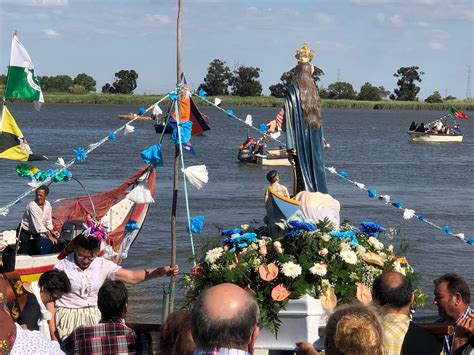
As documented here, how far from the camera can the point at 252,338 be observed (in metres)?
3.90

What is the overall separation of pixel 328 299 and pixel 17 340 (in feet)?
10.1

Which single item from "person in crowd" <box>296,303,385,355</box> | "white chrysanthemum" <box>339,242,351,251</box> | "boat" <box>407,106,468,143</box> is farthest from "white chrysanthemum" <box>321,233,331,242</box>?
"boat" <box>407,106,468,143</box>

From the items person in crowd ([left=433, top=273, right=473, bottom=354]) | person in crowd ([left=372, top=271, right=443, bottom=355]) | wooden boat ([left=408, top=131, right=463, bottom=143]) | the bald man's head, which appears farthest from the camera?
wooden boat ([left=408, top=131, right=463, bottom=143])

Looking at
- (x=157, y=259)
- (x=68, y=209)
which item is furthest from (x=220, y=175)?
(x=68, y=209)

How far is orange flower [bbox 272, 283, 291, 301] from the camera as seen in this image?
279 inches

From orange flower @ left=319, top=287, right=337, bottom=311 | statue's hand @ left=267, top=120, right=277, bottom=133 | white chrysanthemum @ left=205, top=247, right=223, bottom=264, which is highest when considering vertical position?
statue's hand @ left=267, top=120, right=277, bottom=133

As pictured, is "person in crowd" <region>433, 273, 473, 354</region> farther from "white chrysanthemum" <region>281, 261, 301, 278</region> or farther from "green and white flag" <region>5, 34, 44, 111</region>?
"green and white flag" <region>5, 34, 44, 111</region>

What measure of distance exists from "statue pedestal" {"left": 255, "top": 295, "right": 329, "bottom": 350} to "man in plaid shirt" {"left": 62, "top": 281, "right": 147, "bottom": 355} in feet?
6.39

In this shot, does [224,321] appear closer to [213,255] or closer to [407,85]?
[213,255]

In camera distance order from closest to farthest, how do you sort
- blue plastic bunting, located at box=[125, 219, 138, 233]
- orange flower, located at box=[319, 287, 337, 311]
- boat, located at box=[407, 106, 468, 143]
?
orange flower, located at box=[319, 287, 337, 311] < blue plastic bunting, located at box=[125, 219, 138, 233] < boat, located at box=[407, 106, 468, 143]

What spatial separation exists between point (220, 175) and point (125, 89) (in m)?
115

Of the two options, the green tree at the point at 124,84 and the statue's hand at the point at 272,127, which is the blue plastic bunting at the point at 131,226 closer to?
the statue's hand at the point at 272,127

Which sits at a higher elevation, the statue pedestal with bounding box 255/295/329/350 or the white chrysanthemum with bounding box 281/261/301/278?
the white chrysanthemum with bounding box 281/261/301/278

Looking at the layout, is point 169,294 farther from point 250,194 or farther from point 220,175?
point 220,175
